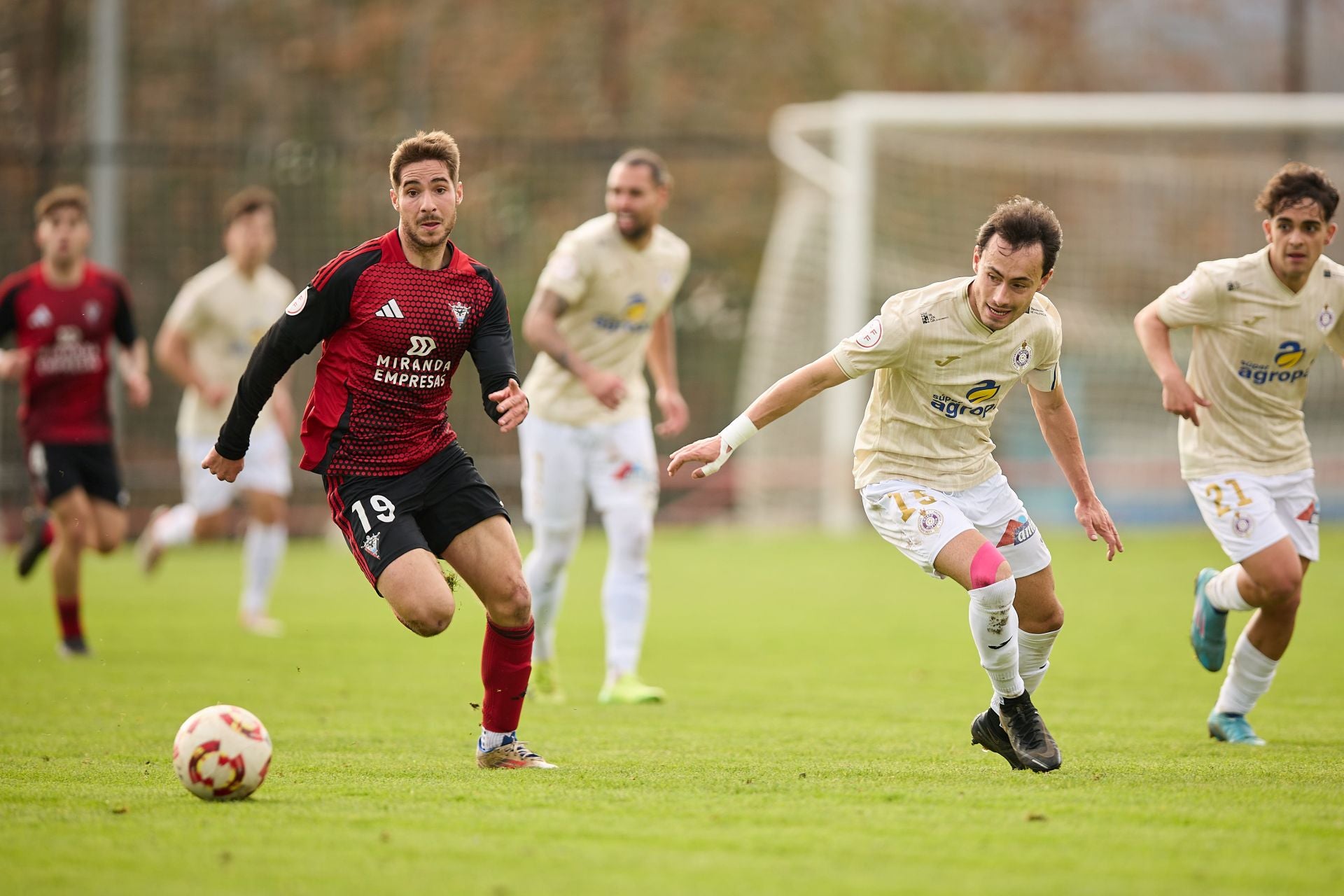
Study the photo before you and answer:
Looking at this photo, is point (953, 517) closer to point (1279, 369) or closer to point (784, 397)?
point (784, 397)

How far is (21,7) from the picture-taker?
23734 mm

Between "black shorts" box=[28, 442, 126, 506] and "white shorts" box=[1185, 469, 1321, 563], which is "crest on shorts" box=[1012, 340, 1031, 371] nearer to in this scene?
"white shorts" box=[1185, 469, 1321, 563]

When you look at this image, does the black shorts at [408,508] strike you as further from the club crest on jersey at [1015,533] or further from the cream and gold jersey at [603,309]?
the cream and gold jersey at [603,309]

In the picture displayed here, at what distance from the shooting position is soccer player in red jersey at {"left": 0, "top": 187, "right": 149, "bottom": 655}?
10.0 m

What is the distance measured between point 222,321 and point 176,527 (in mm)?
1876

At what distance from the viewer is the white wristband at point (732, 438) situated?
5.67 m

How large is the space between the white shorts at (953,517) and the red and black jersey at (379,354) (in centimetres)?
149

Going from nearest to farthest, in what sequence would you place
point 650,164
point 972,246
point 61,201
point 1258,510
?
point 1258,510, point 650,164, point 61,201, point 972,246

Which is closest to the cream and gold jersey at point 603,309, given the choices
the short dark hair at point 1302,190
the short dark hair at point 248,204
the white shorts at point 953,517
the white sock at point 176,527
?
the white shorts at point 953,517

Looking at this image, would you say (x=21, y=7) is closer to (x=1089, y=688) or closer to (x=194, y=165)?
(x=194, y=165)

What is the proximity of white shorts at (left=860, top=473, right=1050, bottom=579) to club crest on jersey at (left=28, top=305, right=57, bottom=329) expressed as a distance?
609cm

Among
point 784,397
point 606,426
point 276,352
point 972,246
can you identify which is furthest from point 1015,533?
point 972,246

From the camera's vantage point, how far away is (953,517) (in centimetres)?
598

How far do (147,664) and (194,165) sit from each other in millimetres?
13625
